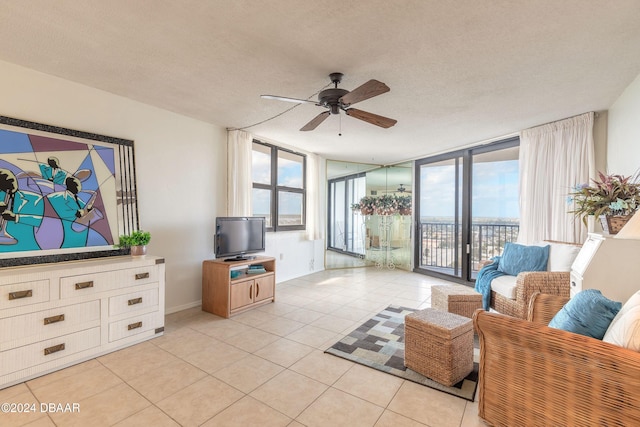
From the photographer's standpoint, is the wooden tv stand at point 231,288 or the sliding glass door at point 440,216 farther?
the sliding glass door at point 440,216

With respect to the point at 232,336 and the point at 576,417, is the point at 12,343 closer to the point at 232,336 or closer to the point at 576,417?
the point at 232,336

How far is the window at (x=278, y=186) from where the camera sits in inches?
183

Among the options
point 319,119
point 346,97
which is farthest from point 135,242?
point 346,97

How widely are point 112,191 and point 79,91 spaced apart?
0.98 meters

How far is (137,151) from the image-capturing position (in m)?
3.11

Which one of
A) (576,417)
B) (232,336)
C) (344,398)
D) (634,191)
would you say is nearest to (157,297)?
(232,336)

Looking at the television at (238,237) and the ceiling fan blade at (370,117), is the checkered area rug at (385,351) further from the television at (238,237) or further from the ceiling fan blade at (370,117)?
the ceiling fan blade at (370,117)

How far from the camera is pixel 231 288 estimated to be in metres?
3.33

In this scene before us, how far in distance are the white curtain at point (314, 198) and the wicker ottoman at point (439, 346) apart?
3495 millimetres

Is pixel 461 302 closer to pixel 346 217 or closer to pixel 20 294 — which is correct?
pixel 20 294

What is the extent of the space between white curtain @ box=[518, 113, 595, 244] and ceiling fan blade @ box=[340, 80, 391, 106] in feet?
9.05

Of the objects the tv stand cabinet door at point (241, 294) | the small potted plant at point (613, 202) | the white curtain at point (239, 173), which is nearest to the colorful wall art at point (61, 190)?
the white curtain at point (239, 173)

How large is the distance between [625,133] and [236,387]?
13.8ft

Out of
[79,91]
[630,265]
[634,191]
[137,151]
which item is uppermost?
[79,91]
